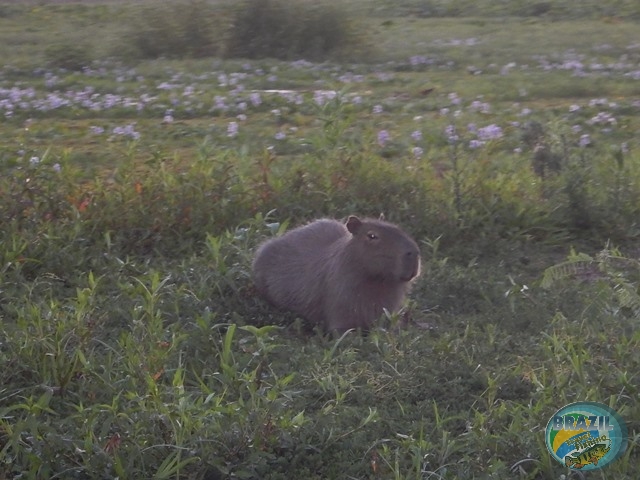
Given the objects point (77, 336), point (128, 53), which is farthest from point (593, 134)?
point (128, 53)

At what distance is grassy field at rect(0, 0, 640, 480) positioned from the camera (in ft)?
11.6

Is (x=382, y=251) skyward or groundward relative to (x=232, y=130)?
skyward

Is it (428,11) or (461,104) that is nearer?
(461,104)

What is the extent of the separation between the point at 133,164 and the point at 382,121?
350 centimetres

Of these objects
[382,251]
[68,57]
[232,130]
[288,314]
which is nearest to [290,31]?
[68,57]

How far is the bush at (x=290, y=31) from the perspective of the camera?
13.7m

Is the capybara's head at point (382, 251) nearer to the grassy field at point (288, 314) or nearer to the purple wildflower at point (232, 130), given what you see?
the grassy field at point (288, 314)

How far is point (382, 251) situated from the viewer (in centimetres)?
495

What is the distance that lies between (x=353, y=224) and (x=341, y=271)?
0.79 ft

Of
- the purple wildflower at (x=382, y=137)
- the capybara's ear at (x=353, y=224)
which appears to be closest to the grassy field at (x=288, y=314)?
the purple wildflower at (x=382, y=137)

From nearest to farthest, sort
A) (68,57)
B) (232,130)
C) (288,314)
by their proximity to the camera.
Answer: (288,314), (232,130), (68,57)

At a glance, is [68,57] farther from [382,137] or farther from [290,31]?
[382,137]

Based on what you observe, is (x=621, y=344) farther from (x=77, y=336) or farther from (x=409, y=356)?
(x=77, y=336)

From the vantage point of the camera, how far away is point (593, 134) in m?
8.44
